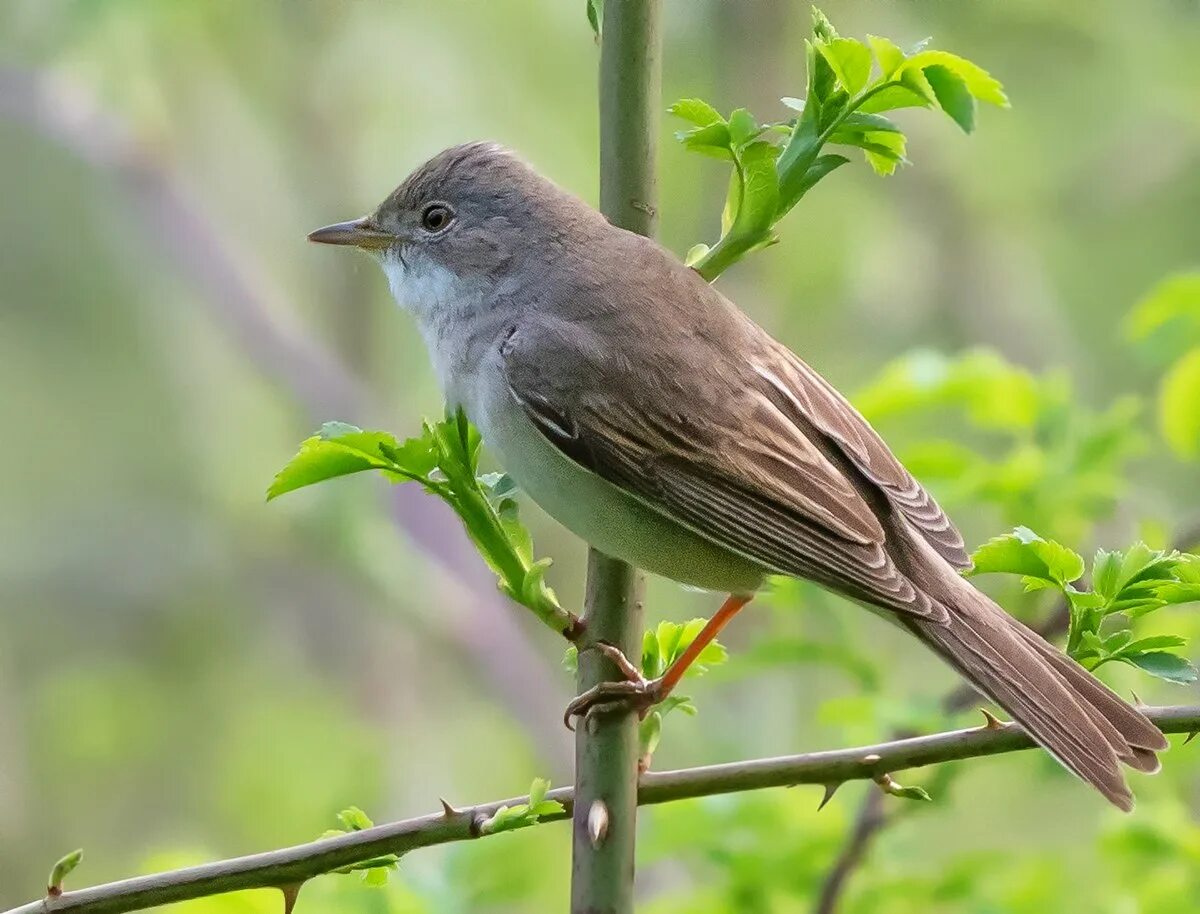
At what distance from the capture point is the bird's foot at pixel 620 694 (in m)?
2.13

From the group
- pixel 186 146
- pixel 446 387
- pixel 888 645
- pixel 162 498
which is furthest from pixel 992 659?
pixel 162 498

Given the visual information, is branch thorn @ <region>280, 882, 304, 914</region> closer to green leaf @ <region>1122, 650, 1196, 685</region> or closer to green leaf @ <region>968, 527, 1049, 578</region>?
green leaf @ <region>968, 527, 1049, 578</region>

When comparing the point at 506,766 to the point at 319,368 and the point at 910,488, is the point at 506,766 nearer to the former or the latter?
the point at 319,368

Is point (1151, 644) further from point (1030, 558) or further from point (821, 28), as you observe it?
point (821, 28)

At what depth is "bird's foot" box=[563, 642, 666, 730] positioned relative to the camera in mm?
2133

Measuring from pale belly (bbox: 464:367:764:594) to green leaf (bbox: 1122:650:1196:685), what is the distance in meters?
0.95

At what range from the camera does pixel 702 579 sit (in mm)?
2947

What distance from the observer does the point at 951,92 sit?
2008 mm

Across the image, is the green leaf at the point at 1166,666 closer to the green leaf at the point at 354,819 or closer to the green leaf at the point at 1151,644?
the green leaf at the point at 1151,644

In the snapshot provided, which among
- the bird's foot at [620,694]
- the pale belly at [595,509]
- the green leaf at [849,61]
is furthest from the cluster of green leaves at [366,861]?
the green leaf at [849,61]

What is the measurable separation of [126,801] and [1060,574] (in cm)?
770

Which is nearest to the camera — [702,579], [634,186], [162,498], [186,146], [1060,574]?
[1060,574]

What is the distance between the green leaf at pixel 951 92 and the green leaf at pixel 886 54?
41 millimetres

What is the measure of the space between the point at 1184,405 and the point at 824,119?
1.42 m
